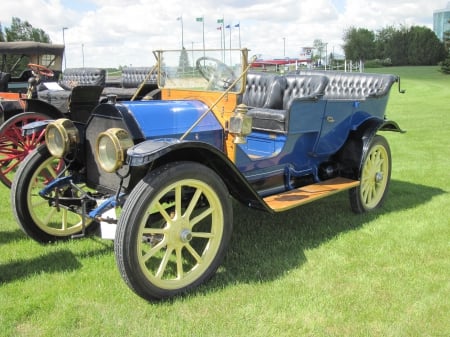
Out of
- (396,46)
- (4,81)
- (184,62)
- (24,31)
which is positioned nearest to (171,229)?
(184,62)

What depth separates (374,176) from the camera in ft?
15.6

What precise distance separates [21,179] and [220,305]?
70.7 inches

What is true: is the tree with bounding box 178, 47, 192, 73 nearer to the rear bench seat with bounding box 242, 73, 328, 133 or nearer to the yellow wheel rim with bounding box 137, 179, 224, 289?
the rear bench seat with bounding box 242, 73, 328, 133

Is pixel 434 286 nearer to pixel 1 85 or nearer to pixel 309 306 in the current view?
pixel 309 306

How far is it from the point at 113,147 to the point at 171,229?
611mm

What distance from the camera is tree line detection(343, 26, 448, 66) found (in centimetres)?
5741

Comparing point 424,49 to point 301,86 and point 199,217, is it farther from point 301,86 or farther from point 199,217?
point 199,217

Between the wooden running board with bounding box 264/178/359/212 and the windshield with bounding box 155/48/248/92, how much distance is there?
0.91m

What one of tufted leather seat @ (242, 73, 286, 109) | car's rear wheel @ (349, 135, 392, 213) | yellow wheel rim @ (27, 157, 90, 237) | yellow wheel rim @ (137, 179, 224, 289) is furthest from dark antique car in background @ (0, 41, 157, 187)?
car's rear wheel @ (349, 135, 392, 213)

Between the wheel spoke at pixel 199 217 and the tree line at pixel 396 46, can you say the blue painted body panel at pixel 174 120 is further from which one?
the tree line at pixel 396 46

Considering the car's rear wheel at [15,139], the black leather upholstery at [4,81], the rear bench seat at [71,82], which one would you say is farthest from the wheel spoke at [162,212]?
the black leather upholstery at [4,81]

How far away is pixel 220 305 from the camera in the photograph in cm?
284

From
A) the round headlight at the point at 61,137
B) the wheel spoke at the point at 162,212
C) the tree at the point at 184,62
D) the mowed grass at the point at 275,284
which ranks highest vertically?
the tree at the point at 184,62

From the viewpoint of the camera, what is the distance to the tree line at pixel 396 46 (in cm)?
5741
